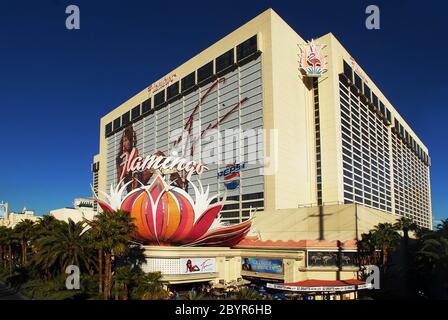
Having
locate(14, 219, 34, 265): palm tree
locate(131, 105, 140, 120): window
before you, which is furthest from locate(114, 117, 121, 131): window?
locate(14, 219, 34, 265): palm tree

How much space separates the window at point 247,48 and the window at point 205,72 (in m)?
10.6

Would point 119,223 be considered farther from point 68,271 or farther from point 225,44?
point 225,44

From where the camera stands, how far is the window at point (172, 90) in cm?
11037

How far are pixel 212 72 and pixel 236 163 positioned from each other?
27281mm

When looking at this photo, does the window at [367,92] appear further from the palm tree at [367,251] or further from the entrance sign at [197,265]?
the entrance sign at [197,265]

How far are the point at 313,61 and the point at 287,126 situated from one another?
58.0 feet

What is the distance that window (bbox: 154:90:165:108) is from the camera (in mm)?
116312

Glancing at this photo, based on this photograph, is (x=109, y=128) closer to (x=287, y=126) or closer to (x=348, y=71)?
(x=287, y=126)

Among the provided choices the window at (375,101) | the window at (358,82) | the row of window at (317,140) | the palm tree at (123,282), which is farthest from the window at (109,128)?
the palm tree at (123,282)

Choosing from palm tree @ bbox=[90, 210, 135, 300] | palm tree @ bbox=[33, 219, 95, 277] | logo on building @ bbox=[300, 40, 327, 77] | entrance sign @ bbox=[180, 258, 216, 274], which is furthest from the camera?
logo on building @ bbox=[300, 40, 327, 77]

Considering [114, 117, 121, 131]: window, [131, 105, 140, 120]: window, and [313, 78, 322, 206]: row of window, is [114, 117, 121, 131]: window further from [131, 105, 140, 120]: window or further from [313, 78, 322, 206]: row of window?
[313, 78, 322, 206]: row of window

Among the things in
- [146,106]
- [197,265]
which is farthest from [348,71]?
[197,265]

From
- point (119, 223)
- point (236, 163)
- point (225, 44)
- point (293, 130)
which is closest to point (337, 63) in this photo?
point (293, 130)

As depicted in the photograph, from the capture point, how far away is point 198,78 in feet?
334
